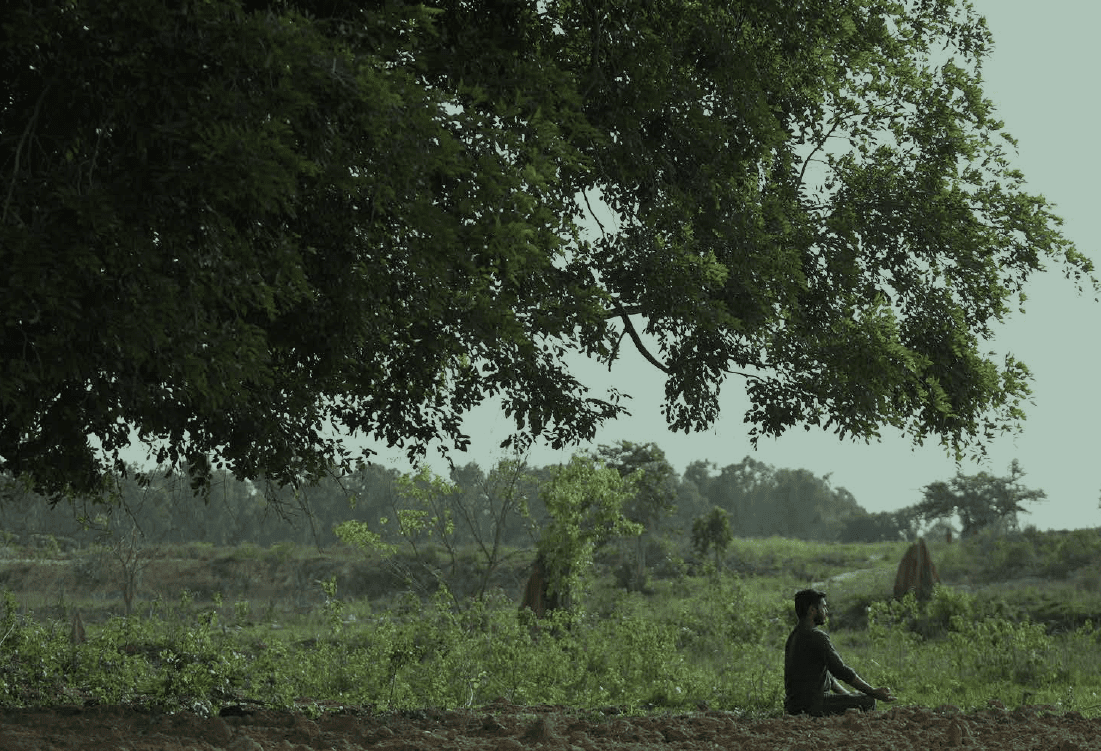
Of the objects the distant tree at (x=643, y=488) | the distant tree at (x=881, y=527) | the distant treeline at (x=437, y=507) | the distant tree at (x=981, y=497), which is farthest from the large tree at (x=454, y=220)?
the distant tree at (x=881, y=527)

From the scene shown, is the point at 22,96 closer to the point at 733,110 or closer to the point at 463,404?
the point at 463,404

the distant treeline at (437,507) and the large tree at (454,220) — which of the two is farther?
the distant treeline at (437,507)

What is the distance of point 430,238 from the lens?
4.93 metres

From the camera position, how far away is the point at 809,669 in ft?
25.4

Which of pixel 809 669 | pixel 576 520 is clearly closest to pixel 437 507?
pixel 576 520

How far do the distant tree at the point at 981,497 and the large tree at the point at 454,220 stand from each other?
4695 centimetres

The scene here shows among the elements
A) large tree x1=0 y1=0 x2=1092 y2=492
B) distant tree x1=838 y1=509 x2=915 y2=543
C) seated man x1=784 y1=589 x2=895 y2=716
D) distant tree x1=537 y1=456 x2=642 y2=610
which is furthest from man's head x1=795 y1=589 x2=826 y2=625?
distant tree x1=838 y1=509 x2=915 y2=543

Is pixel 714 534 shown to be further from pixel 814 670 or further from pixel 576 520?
pixel 814 670

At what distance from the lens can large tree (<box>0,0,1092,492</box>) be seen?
14.9 feet

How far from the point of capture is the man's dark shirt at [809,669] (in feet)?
24.5

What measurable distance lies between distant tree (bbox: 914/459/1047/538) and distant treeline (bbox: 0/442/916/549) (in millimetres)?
10166

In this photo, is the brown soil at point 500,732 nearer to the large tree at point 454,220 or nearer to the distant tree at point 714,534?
the large tree at point 454,220

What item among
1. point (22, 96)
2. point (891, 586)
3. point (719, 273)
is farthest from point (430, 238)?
point (891, 586)

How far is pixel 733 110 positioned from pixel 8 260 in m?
5.10
